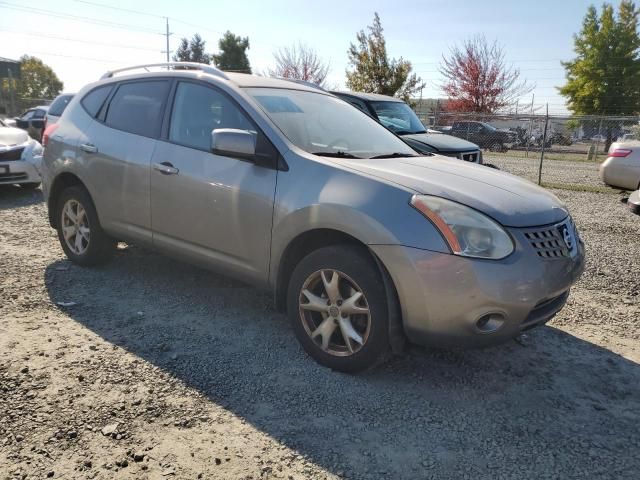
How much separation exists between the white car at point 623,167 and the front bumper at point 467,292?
846 cm

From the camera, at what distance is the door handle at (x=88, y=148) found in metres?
4.38

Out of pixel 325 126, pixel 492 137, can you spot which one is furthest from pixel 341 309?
pixel 492 137

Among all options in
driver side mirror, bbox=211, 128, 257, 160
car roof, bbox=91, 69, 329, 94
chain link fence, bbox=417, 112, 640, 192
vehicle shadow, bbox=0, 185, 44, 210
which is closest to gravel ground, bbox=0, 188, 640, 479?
driver side mirror, bbox=211, 128, 257, 160

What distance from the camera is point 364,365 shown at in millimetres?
2975

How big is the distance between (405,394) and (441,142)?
6.26 metres

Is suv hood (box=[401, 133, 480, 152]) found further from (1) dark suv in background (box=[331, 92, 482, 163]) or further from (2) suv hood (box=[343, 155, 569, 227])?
(2) suv hood (box=[343, 155, 569, 227])

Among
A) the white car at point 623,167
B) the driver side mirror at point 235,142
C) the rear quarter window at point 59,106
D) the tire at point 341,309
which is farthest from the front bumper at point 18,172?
the white car at point 623,167

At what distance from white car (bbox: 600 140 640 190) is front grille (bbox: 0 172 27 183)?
34.8 feet

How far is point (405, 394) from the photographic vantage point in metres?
2.94

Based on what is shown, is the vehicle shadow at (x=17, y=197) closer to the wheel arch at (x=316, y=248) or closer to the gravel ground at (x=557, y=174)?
the wheel arch at (x=316, y=248)

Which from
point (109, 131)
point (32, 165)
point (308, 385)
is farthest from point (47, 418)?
point (32, 165)

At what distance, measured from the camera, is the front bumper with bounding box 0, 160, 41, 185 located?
822 cm

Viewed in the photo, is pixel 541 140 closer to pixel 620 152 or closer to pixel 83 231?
pixel 620 152

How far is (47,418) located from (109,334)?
39.3 inches
